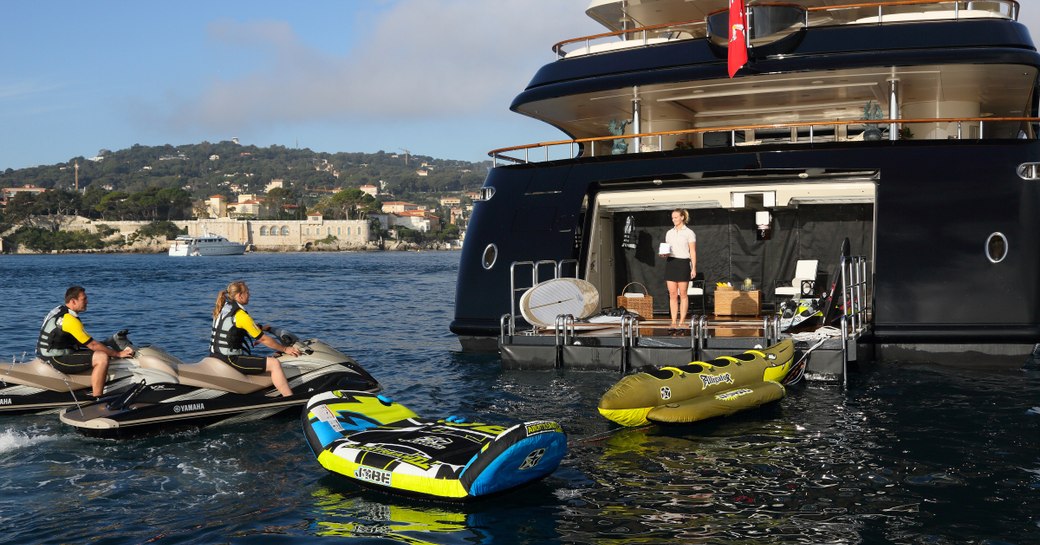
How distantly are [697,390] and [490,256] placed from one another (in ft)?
18.7

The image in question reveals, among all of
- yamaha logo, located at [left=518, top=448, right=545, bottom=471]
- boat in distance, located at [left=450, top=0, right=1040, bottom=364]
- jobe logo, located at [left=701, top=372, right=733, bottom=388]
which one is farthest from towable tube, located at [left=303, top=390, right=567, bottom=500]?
boat in distance, located at [left=450, top=0, right=1040, bottom=364]

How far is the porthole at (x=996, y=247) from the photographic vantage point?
41.8 ft

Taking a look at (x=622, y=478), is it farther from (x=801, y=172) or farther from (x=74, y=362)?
(x=801, y=172)

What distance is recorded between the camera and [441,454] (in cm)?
774

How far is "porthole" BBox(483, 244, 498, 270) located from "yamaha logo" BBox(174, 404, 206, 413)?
6035 mm

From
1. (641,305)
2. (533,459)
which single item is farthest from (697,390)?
(641,305)

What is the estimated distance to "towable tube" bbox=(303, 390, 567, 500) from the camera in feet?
24.5

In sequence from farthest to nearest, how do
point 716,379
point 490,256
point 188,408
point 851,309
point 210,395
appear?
1. point 490,256
2. point 851,309
3. point 716,379
4. point 210,395
5. point 188,408

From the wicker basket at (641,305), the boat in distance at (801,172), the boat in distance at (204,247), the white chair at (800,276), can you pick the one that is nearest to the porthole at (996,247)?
the boat in distance at (801,172)

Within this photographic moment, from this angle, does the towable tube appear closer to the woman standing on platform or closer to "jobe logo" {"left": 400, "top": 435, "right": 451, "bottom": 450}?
"jobe logo" {"left": 400, "top": 435, "right": 451, "bottom": 450}

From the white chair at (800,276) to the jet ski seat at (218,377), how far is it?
947cm

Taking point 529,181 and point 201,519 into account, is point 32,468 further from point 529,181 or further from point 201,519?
point 529,181

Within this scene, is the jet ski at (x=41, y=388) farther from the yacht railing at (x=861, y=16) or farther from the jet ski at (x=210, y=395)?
the yacht railing at (x=861, y=16)

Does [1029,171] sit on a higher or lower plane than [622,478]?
higher
